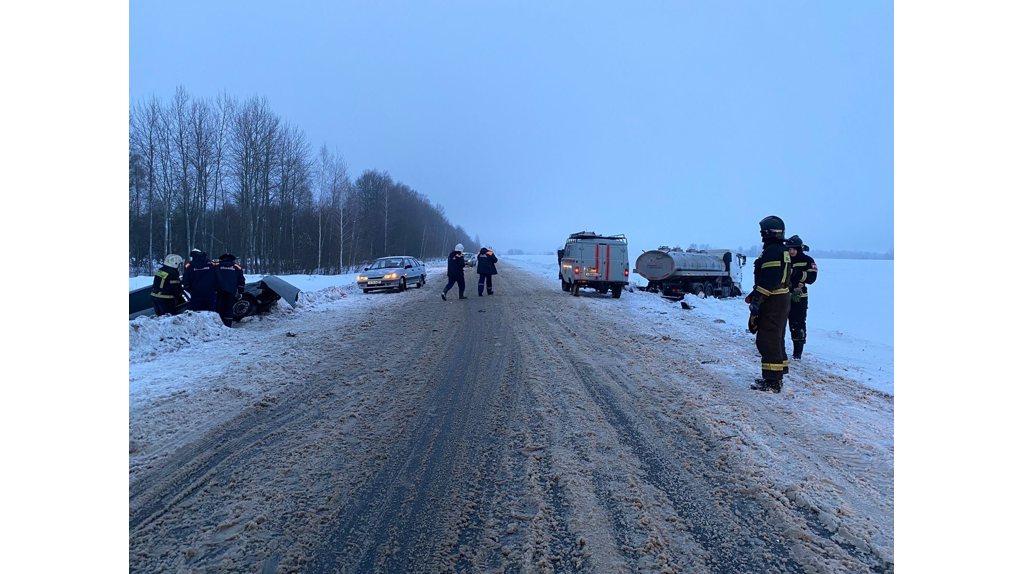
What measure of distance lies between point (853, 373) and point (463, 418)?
6.30 metres

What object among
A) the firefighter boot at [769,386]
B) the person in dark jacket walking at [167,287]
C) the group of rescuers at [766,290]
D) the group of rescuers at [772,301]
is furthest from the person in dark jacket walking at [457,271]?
the firefighter boot at [769,386]

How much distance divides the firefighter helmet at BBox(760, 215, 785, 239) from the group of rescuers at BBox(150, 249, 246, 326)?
404 inches

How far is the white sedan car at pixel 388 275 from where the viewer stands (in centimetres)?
1994

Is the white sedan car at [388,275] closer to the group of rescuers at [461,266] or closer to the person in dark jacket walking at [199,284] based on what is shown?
the group of rescuers at [461,266]

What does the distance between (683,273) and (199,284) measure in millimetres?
20713

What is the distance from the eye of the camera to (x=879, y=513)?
3.09 meters

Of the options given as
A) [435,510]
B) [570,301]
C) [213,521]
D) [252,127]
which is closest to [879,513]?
[435,510]

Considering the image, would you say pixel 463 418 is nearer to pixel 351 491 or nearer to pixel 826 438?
pixel 351 491

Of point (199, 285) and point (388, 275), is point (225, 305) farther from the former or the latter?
point (388, 275)

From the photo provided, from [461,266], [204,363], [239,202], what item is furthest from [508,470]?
[239,202]

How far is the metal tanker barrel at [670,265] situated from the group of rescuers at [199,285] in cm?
1883

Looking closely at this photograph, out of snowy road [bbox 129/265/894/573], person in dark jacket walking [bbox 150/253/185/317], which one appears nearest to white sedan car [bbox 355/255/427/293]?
person in dark jacket walking [bbox 150/253/185/317]

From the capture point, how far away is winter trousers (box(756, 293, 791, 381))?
227 inches

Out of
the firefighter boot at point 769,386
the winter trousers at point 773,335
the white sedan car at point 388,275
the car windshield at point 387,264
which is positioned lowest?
the firefighter boot at point 769,386
